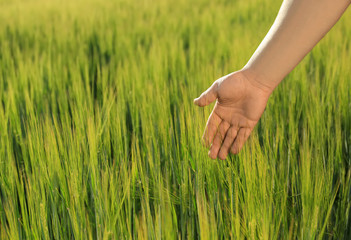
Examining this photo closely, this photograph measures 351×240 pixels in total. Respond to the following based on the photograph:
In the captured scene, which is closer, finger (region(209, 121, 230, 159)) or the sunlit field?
the sunlit field

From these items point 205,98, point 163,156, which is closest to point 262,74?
point 205,98

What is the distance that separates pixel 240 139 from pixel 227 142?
0.04 metres

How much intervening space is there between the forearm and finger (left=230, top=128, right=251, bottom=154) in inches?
4.6

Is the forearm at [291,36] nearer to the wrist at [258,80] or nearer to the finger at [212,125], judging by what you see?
the wrist at [258,80]

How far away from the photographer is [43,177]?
0.74 meters

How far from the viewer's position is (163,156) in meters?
0.89

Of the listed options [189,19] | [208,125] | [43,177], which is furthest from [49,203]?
[189,19]

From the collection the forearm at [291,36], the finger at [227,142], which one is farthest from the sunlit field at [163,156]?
the forearm at [291,36]

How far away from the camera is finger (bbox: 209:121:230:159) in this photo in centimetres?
82

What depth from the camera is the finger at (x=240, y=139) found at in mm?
831

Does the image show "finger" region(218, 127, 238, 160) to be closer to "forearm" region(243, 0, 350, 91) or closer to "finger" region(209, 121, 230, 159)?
"finger" region(209, 121, 230, 159)

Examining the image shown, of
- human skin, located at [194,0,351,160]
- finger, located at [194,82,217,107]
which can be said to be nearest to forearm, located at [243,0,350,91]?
human skin, located at [194,0,351,160]

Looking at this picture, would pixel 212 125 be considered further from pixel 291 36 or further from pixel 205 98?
pixel 291 36

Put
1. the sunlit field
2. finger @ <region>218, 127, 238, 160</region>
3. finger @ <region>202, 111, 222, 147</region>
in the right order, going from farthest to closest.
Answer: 1. finger @ <region>202, 111, 222, 147</region>
2. finger @ <region>218, 127, 238, 160</region>
3. the sunlit field
